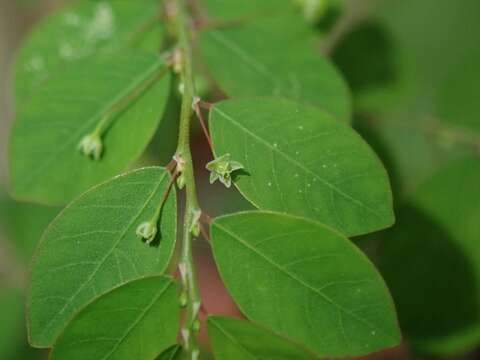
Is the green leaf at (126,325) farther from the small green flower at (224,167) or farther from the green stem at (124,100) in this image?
the green stem at (124,100)

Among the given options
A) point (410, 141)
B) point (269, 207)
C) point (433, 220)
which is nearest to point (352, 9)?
point (410, 141)

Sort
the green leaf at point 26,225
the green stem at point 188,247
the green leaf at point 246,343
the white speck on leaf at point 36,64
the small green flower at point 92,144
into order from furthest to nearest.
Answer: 1. the green leaf at point 26,225
2. the white speck on leaf at point 36,64
3. the small green flower at point 92,144
4. the green stem at point 188,247
5. the green leaf at point 246,343

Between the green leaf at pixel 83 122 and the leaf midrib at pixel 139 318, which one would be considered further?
the green leaf at pixel 83 122

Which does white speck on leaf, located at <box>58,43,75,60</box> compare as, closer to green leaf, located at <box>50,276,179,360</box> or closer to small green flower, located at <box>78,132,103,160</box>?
small green flower, located at <box>78,132,103,160</box>

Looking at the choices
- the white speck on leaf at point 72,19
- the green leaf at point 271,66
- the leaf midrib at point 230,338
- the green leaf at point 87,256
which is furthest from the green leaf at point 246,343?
the white speck on leaf at point 72,19

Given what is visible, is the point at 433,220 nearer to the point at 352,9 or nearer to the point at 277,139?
the point at 277,139

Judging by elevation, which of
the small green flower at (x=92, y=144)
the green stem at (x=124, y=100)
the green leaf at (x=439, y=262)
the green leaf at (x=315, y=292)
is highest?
the green stem at (x=124, y=100)

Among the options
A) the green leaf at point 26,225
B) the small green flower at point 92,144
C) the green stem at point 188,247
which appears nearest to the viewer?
the green stem at point 188,247
